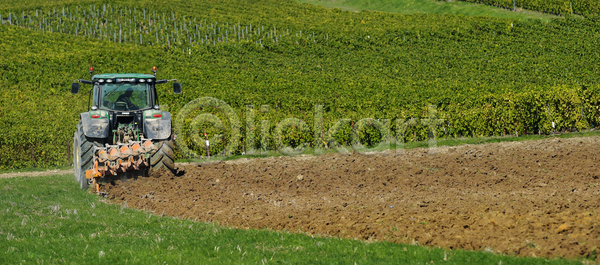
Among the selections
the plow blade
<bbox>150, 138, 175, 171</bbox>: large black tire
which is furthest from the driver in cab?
the plow blade

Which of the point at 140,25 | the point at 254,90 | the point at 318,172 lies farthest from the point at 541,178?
the point at 140,25

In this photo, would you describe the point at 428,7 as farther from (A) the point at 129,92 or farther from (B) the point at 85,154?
(B) the point at 85,154

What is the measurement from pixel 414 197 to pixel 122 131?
846cm

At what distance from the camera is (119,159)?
Result: 45.2ft

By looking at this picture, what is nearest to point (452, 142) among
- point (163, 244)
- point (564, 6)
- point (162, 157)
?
point (162, 157)

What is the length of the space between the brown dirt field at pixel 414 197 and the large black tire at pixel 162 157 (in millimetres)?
334

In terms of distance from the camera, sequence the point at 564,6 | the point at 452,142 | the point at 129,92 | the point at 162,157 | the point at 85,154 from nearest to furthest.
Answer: the point at 85,154
the point at 162,157
the point at 129,92
the point at 452,142
the point at 564,6

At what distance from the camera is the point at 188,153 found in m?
24.8

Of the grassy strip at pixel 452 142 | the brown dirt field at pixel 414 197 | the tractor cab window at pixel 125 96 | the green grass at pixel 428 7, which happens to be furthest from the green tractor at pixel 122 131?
the green grass at pixel 428 7

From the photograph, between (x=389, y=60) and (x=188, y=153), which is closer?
(x=188, y=153)

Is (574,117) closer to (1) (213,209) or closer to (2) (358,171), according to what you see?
(2) (358,171)

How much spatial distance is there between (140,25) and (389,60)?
31.5 metres

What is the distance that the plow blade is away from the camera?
1364 cm

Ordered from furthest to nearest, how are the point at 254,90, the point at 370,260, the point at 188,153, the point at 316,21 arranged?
the point at 316,21
the point at 254,90
the point at 188,153
the point at 370,260
